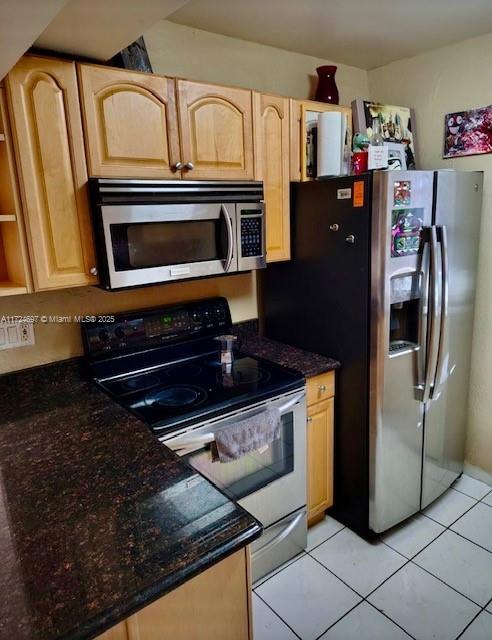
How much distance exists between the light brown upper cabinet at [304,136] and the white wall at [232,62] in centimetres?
37

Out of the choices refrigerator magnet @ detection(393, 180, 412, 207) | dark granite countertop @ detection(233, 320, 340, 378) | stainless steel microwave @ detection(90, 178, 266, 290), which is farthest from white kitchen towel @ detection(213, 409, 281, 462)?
refrigerator magnet @ detection(393, 180, 412, 207)

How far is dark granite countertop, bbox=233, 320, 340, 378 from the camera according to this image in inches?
77.4

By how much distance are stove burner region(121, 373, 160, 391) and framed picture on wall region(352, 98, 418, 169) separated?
5.04ft

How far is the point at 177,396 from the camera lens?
5.60ft

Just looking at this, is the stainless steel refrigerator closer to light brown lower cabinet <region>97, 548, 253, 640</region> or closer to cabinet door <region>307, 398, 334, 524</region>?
cabinet door <region>307, 398, 334, 524</region>

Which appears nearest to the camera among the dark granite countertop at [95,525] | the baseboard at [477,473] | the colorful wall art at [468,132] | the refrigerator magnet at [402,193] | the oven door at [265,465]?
the dark granite countertop at [95,525]

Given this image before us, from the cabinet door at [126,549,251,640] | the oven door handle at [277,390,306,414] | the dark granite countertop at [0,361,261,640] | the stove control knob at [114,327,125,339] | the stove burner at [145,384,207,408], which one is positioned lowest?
the cabinet door at [126,549,251,640]

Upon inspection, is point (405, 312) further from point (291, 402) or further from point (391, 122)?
point (391, 122)

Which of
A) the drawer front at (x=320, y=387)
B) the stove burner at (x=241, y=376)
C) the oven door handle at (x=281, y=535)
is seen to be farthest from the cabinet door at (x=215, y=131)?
the oven door handle at (x=281, y=535)

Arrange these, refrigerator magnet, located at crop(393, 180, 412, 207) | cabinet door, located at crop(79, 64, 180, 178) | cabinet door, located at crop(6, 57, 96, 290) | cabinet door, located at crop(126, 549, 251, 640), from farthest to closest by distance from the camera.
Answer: refrigerator magnet, located at crop(393, 180, 412, 207) < cabinet door, located at crop(79, 64, 180, 178) < cabinet door, located at crop(6, 57, 96, 290) < cabinet door, located at crop(126, 549, 251, 640)

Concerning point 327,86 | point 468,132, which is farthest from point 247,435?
point 468,132

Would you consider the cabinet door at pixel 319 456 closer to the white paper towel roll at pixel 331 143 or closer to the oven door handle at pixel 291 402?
the oven door handle at pixel 291 402

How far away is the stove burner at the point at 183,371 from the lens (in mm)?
1913

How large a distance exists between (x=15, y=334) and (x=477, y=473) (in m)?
2.53
